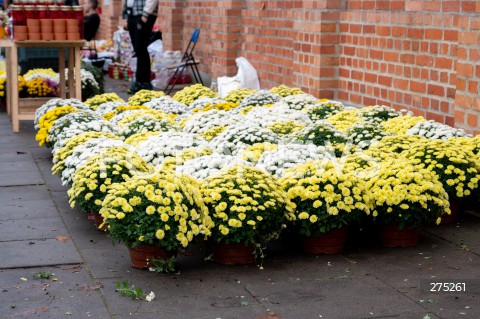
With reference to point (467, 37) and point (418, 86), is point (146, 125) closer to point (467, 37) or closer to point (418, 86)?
point (418, 86)

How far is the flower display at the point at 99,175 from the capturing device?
5.95 metres

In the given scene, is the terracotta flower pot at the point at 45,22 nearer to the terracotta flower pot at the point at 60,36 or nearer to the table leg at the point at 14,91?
the terracotta flower pot at the point at 60,36

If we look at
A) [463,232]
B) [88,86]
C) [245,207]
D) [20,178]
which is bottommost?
[20,178]

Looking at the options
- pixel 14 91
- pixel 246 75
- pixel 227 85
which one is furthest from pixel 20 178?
pixel 246 75

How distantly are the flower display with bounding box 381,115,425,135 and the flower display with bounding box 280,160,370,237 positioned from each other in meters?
2.03

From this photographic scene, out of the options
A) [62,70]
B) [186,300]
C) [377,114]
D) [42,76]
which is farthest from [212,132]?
[42,76]

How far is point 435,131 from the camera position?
7047mm

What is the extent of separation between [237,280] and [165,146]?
205 centimetres

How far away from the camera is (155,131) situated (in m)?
7.91

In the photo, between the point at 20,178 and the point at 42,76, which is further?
the point at 42,76

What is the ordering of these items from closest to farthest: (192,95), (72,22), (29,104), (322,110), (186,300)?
1. (186,300)
2. (322,110)
3. (192,95)
4. (72,22)
5. (29,104)

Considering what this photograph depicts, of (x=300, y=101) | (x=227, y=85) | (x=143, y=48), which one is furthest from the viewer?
(x=143, y=48)

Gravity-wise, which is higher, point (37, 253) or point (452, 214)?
point (452, 214)

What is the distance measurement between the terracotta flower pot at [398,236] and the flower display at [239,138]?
1549 millimetres
